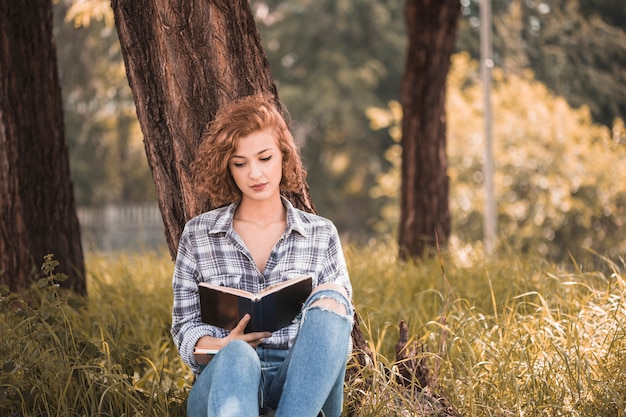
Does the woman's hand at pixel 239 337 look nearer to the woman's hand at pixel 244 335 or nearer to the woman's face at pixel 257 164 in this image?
the woman's hand at pixel 244 335

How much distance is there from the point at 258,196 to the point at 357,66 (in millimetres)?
23315

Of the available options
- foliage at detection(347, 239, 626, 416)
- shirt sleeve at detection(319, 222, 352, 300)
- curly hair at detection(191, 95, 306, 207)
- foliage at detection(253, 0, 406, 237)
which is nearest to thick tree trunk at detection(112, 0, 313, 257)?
curly hair at detection(191, 95, 306, 207)

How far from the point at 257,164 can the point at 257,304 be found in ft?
1.78

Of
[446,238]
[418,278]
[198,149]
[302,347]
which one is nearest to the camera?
[302,347]

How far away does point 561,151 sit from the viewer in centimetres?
1354

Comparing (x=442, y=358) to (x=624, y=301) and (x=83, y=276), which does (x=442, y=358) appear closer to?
(x=624, y=301)

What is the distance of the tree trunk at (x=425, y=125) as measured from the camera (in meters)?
7.55

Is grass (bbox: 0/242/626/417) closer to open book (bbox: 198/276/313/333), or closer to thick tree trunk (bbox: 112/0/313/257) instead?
open book (bbox: 198/276/313/333)

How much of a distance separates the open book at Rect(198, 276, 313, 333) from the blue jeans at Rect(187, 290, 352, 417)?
0.18 feet

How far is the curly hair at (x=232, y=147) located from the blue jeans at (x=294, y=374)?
577 mm

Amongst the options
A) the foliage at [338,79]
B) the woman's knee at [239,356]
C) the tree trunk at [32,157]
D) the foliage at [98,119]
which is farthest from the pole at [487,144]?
the foliage at [338,79]

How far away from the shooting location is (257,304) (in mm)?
2977

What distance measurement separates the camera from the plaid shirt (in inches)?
127

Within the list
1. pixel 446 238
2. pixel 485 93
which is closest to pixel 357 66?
pixel 485 93
